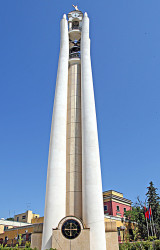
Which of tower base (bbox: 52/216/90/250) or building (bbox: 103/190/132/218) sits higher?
building (bbox: 103/190/132/218)

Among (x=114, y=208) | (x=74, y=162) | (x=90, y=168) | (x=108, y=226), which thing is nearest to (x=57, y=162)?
(x=74, y=162)

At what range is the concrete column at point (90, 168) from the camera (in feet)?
75.8

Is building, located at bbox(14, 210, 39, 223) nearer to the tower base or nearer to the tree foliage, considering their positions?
the tree foliage

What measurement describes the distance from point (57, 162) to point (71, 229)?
7.25m

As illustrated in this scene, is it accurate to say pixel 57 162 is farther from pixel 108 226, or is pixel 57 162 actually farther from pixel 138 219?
Result: pixel 138 219

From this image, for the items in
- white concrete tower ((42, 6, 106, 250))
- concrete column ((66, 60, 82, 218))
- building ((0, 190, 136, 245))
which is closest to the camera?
white concrete tower ((42, 6, 106, 250))

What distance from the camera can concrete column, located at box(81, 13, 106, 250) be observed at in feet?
75.8

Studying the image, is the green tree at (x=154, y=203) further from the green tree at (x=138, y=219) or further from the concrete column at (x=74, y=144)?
the concrete column at (x=74, y=144)

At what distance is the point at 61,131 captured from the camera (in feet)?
94.0

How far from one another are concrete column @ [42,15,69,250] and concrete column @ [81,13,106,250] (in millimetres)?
2307

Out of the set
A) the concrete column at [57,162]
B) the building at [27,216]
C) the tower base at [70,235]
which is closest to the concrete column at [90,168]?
the tower base at [70,235]

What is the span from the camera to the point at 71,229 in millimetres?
22297

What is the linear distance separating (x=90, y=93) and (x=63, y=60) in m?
6.88

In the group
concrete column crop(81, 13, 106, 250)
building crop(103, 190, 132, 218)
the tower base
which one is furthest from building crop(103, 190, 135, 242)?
the tower base
